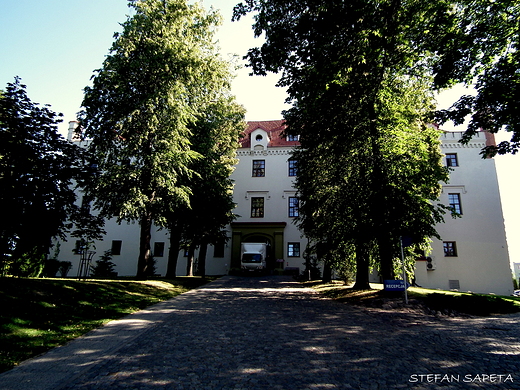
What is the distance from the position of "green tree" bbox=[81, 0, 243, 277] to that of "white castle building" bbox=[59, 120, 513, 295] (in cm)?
1380

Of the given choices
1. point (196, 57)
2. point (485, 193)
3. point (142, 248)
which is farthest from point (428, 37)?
point (485, 193)

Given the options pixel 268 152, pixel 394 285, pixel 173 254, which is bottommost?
pixel 394 285

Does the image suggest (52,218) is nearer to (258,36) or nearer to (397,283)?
(258,36)

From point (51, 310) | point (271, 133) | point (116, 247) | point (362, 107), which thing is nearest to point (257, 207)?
point (271, 133)

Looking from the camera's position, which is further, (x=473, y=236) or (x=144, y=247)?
(x=473, y=236)

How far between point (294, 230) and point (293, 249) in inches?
80.0

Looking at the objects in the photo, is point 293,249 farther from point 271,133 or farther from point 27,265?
point 27,265

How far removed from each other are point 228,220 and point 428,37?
1636cm

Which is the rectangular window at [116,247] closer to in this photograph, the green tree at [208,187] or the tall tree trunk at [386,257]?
the green tree at [208,187]

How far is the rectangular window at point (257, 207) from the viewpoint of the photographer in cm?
3425

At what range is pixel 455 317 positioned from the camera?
904 cm

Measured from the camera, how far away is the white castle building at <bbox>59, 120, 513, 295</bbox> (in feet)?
96.6

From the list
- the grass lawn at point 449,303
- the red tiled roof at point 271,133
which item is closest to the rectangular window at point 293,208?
the red tiled roof at point 271,133

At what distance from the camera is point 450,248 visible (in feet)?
99.2
